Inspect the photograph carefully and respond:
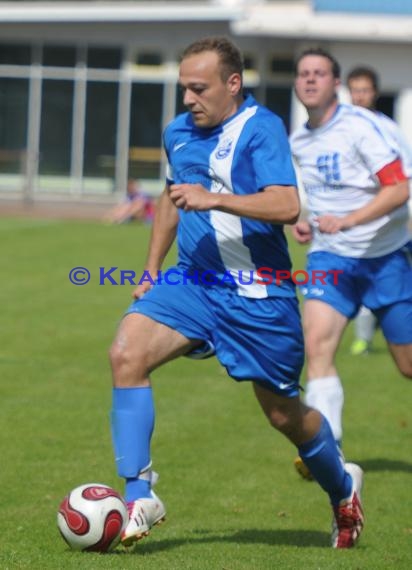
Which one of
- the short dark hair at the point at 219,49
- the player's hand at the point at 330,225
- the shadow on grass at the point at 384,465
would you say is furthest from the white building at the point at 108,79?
the short dark hair at the point at 219,49

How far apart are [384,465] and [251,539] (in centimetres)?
217

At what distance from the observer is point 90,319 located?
1489 centimetres

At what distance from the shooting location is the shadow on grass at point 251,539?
592 centimetres

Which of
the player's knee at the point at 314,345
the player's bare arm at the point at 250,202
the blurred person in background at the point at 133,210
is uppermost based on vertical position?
the player's bare arm at the point at 250,202

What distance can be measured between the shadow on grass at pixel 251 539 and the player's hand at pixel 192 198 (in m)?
1.53

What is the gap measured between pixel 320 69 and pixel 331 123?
34 cm

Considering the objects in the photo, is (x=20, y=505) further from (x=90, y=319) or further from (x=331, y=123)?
(x=90, y=319)

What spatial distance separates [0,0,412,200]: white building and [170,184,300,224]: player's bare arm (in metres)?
30.9

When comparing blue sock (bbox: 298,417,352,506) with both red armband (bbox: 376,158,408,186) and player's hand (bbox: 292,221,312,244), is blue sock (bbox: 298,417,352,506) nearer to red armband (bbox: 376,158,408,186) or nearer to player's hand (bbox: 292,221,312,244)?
player's hand (bbox: 292,221,312,244)

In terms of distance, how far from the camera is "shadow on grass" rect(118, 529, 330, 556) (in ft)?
19.4

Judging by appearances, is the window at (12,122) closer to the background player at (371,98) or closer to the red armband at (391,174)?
the background player at (371,98)

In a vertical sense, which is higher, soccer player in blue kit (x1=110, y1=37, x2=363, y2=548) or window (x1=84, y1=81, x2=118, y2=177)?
soccer player in blue kit (x1=110, y1=37, x2=363, y2=548)

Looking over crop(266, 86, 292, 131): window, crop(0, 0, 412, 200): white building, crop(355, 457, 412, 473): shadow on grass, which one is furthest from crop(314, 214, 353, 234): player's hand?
crop(266, 86, 292, 131): window

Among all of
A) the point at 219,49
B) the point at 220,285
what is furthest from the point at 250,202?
the point at 219,49
